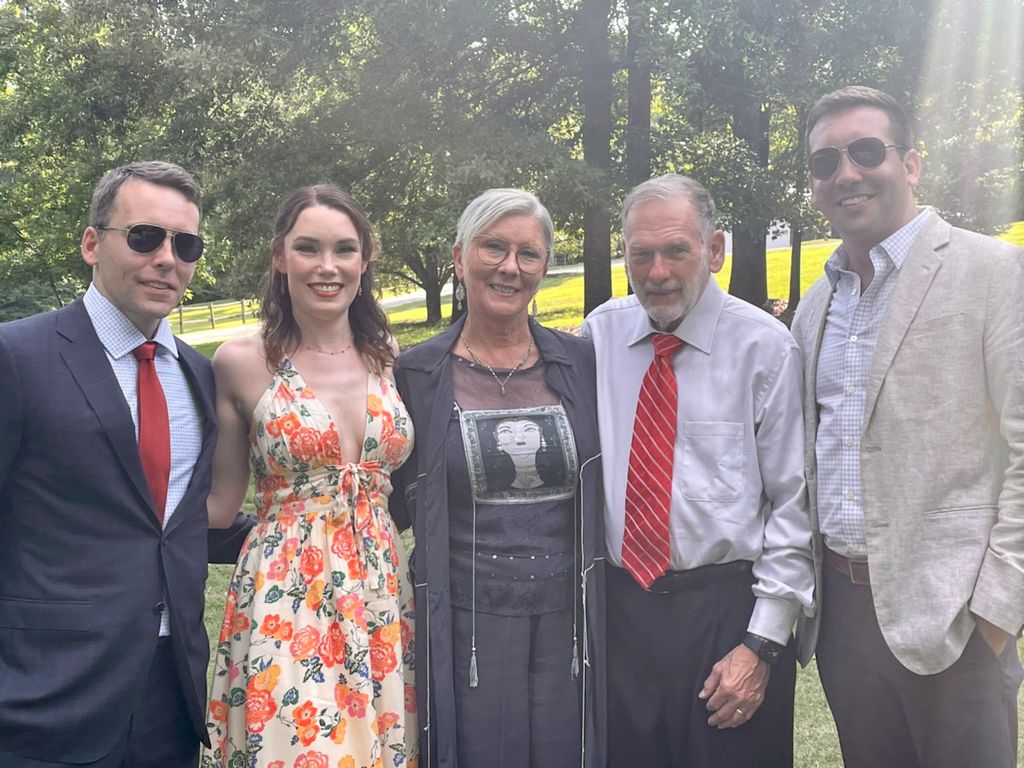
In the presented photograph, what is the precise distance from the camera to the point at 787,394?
3.02m

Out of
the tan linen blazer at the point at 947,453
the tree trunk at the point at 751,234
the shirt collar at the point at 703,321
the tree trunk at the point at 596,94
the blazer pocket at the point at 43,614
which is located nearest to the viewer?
the blazer pocket at the point at 43,614

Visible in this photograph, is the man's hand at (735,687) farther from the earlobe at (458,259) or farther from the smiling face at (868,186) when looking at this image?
the earlobe at (458,259)

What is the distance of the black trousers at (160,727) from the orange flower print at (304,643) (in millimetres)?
362

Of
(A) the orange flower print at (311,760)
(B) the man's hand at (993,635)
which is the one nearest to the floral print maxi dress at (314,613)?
(A) the orange flower print at (311,760)

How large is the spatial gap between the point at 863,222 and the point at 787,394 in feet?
2.10

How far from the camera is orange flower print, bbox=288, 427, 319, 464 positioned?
2.94 m

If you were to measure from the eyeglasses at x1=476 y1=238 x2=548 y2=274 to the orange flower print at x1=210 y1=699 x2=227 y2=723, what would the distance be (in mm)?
1770

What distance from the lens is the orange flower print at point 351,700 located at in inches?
112

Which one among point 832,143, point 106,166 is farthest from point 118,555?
point 106,166

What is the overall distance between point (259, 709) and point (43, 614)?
29.1 inches

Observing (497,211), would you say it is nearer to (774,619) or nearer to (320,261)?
(320,261)

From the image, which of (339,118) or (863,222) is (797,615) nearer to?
(863,222)

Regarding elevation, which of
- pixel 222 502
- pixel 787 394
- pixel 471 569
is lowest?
pixel 471 569

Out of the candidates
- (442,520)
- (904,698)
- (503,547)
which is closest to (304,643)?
(442,520)
